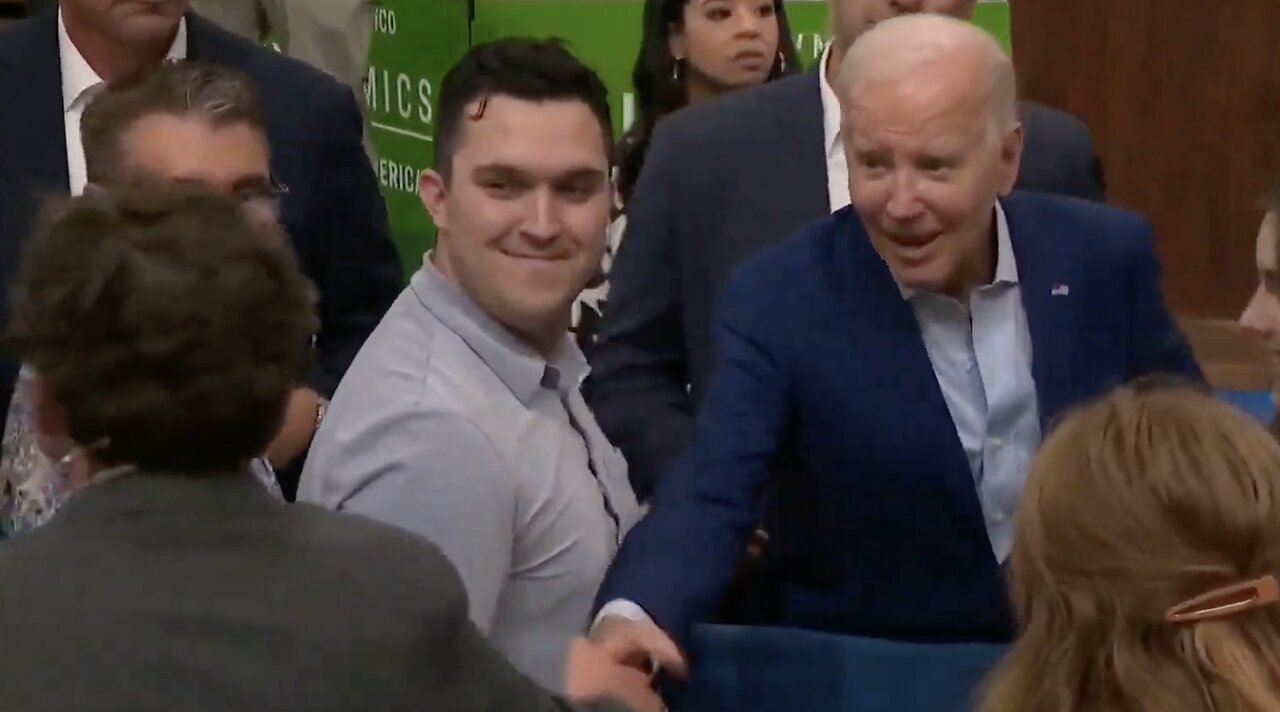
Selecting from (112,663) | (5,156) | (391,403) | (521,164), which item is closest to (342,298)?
(5,156)

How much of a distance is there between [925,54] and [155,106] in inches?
33.4

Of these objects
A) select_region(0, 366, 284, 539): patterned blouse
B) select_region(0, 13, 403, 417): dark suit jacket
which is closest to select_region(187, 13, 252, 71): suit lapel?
select_region(0, 13, 403, 417): dark suit jacket

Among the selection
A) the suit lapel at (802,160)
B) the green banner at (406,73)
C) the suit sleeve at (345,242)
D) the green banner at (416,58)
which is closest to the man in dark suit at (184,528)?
the suit sleeve at (345,242)

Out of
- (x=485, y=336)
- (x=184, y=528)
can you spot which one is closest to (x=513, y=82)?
(x=485, y=336)

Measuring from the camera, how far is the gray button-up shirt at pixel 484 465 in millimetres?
1466

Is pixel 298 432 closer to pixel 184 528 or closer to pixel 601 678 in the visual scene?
pixel 601 678

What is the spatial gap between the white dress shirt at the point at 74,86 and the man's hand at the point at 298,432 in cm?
44

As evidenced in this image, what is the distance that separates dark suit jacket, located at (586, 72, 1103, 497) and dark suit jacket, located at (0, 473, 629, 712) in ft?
3.28

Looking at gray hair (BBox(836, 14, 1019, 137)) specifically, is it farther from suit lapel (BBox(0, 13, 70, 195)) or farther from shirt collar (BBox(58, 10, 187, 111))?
suit lapel (BBox(0, 13, 70, 195))

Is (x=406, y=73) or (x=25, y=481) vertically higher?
(x=25, y=481)

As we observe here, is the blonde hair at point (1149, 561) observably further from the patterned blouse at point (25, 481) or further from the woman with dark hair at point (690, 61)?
the woman with dark hair at point (690, 61)

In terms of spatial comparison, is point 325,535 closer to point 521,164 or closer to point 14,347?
point 14,347

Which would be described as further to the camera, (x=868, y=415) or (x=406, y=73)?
(x=406, y=73)

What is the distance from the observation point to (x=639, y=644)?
1.62 metres
